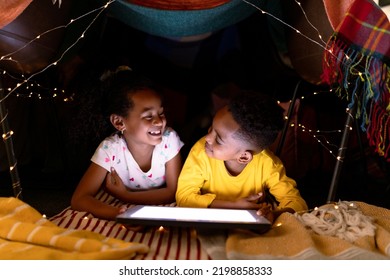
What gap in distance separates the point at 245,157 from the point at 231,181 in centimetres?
8

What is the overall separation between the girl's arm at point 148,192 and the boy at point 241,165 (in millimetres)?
72

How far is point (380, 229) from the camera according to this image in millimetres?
913

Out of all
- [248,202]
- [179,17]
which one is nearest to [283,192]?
[248,202]

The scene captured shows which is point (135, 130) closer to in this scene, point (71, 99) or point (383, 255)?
point (71, 99)

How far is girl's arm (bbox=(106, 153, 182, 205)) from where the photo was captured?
3.75ft

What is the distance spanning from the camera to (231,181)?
3.68 ft

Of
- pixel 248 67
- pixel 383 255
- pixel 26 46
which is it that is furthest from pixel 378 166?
pixel 26 46

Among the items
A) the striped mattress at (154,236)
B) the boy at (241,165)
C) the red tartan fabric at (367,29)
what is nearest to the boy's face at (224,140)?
the boy at (241,165)

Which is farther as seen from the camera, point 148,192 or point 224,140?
point 148,192

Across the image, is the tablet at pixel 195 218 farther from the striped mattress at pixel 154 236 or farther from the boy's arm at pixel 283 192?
the boy's arm at pixel 283 192

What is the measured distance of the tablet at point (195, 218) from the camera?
829 mm

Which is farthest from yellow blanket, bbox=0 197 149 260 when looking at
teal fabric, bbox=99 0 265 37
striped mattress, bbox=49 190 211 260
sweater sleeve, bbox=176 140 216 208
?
teal fabric, bbox=99 0 265 37

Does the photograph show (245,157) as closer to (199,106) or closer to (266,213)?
(266,213)

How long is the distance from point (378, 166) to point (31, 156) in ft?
4.03
